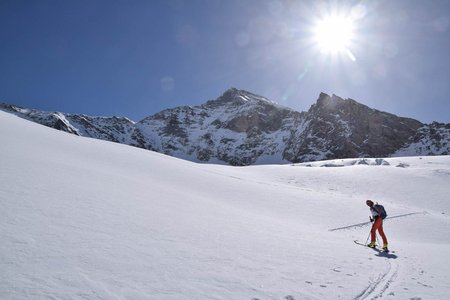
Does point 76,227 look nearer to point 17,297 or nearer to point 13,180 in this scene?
point 17,297

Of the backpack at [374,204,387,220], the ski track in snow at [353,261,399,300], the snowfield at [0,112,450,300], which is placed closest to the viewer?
the snowfield at [0,112,450,300]

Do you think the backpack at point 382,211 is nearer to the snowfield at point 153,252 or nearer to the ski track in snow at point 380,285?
the snowfield at point 153,252

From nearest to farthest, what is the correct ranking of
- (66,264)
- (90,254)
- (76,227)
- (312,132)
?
(66,264) → (90,254) → (76,227) → (312,132)

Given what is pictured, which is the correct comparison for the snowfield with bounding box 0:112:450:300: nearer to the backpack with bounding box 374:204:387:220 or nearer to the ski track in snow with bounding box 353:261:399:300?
the ski track in snow with bounding box 353:261:399:300

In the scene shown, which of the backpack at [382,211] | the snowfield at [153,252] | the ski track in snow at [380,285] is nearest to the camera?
the snowfield at [153,252]

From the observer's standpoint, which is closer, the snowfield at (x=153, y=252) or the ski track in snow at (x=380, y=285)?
the snowfield at (x=153, y=252)

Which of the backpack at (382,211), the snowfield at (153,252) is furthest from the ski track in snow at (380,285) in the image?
the backpack at (382,211)

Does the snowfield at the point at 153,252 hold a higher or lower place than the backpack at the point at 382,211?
lower

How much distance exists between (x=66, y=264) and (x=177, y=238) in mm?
3178

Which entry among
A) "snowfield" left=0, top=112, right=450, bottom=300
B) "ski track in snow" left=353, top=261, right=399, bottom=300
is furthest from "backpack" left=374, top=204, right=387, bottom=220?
"ski track in snow" left=353, top=261, right=399, bottom=300

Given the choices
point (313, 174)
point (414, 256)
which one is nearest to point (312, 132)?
point (313, 174)

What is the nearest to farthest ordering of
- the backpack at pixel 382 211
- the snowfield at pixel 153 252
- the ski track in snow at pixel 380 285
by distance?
the snowfield at pixel 153 252 → the ski track in snow at pixel 380 285 → the backpack at pixel 382 211

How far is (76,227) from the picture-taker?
294 inches

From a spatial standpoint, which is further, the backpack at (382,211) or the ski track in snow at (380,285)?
the backpack at (382,211)
